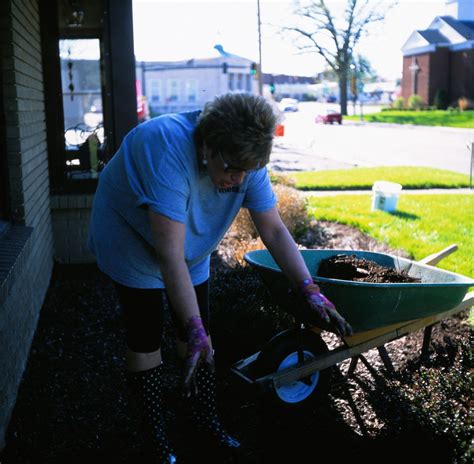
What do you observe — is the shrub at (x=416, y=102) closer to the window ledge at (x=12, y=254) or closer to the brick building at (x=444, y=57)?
the brick building at (x=444, y=57)

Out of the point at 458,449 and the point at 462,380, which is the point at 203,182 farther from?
the point at 462,380

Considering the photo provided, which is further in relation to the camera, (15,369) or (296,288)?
(15,369)

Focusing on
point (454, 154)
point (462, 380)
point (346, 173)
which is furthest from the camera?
point (454, 154)

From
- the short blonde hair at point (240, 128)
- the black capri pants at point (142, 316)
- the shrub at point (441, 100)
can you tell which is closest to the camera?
the short blonde hair at point (240, 128)

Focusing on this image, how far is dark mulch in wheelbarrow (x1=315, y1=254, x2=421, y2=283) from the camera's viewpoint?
3.57 metres

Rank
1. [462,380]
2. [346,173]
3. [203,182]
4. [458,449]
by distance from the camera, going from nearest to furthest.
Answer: [203,182]
[458,449]
[462,380]
[346,173]

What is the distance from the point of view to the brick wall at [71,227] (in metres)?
6.02

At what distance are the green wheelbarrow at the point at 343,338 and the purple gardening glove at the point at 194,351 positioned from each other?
814 millimetres

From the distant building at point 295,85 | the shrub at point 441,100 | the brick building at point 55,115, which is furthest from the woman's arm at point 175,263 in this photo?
the distant building at point 295,85

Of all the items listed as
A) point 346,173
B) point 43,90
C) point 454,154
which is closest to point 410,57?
point 454,154

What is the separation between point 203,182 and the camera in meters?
2.43

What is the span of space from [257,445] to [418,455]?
2.38 feet

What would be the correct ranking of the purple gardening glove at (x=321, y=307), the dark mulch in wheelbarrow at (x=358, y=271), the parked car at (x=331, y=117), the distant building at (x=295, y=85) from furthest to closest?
the distant building at (x=295, y=85) → the parked car at (x=331, y=117) → the dark mulch in wheelbarrow at (x=358, y=271) → the purple gardening glove at (x=321, y=307)

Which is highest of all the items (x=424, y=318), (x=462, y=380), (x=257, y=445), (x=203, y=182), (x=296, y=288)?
(x=203, y=182)
